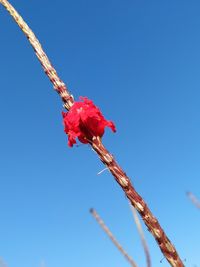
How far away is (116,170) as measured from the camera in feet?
11.1

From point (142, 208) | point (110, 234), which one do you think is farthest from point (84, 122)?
point (110, 234)

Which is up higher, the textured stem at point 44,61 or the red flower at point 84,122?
the textured stem at point 44,61

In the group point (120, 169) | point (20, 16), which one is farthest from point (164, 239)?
point (20, 16)

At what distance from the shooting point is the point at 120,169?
341 cm

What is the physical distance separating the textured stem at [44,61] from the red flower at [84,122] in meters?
0.10

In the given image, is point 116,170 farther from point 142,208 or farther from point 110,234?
point 110,234

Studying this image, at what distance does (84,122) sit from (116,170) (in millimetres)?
670

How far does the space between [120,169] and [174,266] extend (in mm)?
896

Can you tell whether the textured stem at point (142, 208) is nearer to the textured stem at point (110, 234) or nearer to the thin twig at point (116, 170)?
the thin twig at point (116, 170)

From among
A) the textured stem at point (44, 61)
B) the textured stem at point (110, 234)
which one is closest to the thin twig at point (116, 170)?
the textured stem at point (44, 61)

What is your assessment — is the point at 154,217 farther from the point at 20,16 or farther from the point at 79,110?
the point at 20,16

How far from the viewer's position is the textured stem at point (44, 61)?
11.8 feet

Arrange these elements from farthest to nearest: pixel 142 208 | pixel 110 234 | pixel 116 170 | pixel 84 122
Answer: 1. pixel 84 122
2. pixel 116 170
3. pixel 142 208
4. pixel 110 234

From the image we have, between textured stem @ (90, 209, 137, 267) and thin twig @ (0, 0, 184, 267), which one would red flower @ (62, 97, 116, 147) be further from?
textured stem @ (90, 209, 137, 267)
